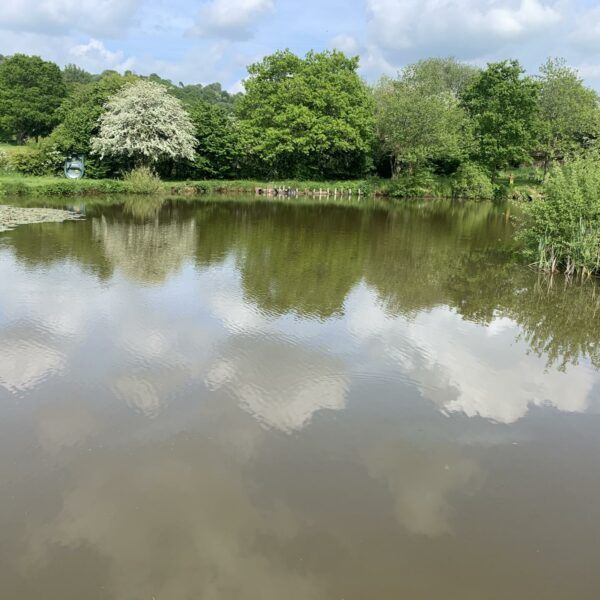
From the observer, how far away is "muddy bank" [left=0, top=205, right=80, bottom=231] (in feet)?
70.4

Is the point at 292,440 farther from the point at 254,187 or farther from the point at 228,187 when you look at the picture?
the point at 254,187

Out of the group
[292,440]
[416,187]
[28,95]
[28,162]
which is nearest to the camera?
[292,440]

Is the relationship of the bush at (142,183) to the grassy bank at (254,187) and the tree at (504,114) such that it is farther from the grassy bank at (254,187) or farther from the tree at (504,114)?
the tree at (504,114)

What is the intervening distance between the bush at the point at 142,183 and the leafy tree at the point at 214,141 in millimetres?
6273

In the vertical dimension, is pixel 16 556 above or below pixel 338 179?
below

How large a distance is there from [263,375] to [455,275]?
31.1 feet

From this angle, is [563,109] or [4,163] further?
[563,109]

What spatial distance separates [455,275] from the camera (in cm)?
1576

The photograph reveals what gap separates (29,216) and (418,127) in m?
30.4

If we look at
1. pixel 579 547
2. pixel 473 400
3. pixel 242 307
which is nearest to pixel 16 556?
pixel 579 547

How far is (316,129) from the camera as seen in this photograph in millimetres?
42938

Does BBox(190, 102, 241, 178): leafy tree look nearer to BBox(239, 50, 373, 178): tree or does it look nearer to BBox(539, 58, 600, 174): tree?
BBox(239, 50, 373, 178): tree

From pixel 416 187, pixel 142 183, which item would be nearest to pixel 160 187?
pixel 142 183

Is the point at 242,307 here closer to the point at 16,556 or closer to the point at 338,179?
the point at 16,556
